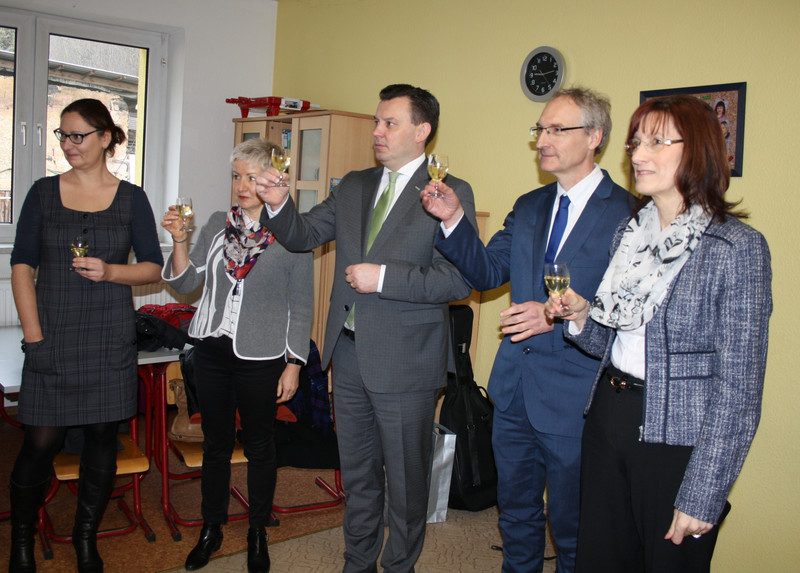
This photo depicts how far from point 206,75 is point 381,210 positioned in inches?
134

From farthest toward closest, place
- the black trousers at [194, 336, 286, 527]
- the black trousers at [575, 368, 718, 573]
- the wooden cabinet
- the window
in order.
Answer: the window, the wooden cabinet, the black trousers at [194, 336, 286, 527], the black trousers at [575, 368, 718, 573]

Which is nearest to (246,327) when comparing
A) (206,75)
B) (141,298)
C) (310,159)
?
(310,159)

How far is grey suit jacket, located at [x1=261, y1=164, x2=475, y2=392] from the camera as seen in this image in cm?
221

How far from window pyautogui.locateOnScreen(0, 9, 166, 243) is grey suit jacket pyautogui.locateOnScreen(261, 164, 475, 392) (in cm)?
337

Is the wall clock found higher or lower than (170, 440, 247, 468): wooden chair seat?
higher

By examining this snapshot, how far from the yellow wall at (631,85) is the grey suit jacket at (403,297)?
4.07 ft

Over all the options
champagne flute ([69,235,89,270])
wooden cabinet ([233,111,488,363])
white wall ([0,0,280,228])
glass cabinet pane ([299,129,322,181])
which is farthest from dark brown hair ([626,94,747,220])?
white wall ([0,0,280,228])

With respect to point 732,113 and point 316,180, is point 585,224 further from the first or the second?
point 316,180

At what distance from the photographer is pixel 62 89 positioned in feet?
16.0

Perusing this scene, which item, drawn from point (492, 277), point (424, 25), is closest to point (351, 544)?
point (492, 277)

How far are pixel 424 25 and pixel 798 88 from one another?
225 cm

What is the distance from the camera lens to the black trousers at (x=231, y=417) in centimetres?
250

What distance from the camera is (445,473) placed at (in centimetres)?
325

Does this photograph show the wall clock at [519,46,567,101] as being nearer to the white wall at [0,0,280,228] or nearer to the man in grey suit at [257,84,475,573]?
the man in grey suit at [257,84,475,573]
